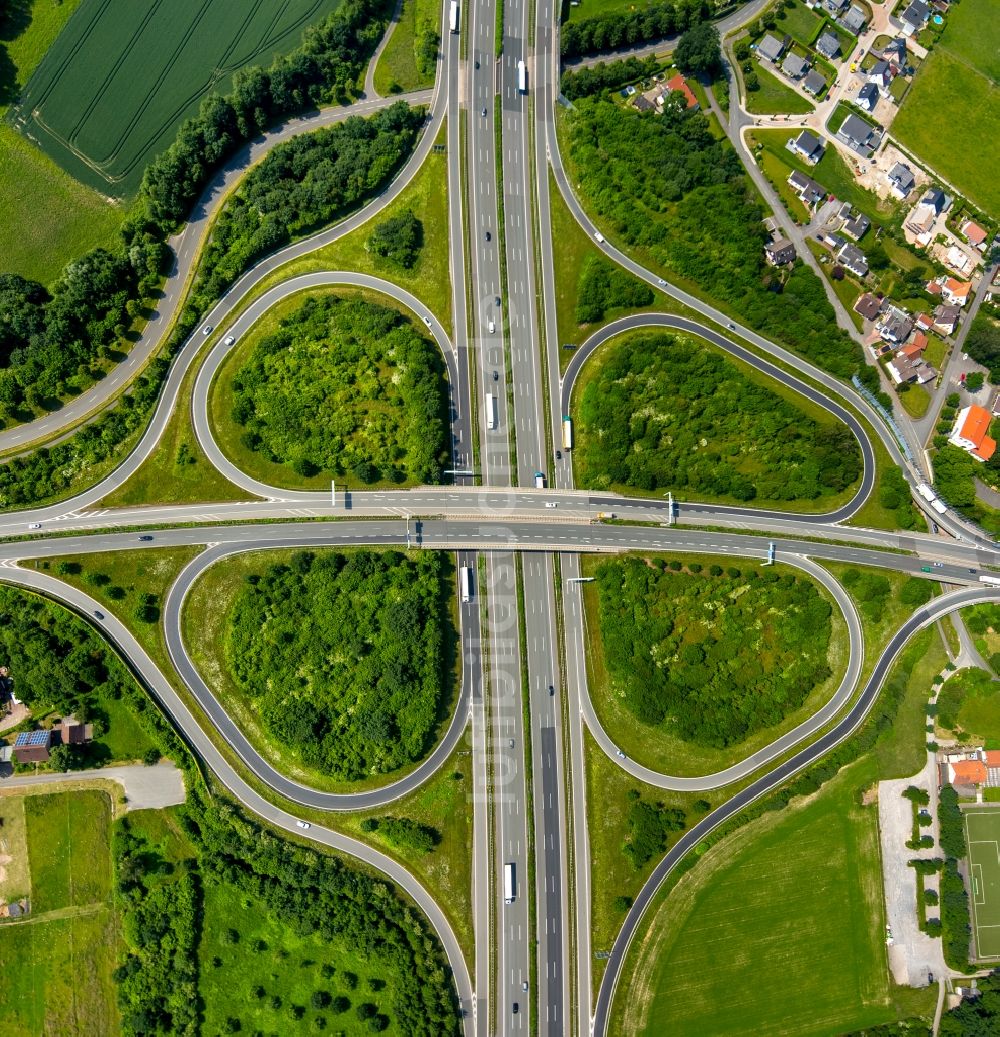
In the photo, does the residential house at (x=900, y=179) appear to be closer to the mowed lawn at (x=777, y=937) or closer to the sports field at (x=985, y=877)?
the mowed lawn at (x=777, y=937)

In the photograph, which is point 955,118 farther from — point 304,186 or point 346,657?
point 346,657

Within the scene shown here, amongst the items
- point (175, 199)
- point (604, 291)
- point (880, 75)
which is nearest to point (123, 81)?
point (175, 199)

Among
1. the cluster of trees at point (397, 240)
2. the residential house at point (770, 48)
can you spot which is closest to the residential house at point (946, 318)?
the residential house at point (770, 48)

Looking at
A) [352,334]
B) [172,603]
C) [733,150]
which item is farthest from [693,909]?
[733,150]

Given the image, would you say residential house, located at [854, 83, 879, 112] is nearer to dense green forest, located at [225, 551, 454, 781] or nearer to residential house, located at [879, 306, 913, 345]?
residential house, located at [879, 306, 913, 345]

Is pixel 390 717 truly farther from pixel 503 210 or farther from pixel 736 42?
pixel 736 42

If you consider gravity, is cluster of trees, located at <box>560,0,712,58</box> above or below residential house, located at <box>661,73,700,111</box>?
above

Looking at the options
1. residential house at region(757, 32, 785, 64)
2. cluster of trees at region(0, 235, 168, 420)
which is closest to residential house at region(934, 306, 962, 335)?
residential house at region(757, 32, 785, 64)
